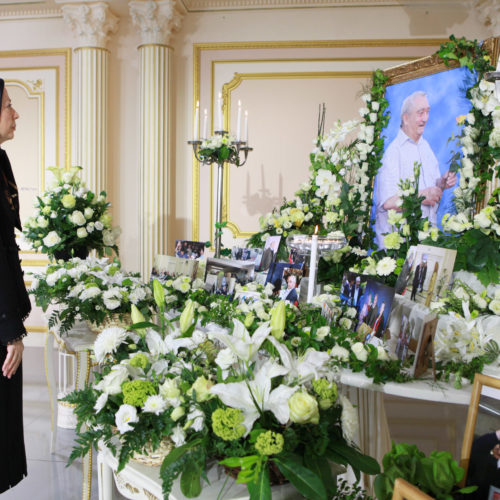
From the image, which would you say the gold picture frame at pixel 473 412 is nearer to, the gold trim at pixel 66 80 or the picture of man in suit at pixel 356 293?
the picture of man in suit at pixel 356 293

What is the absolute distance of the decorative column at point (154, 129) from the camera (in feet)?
17.0

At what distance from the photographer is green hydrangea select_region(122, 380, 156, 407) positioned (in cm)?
110

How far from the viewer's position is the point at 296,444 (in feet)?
3.30

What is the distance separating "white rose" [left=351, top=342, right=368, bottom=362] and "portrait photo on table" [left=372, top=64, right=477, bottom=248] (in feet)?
3.42

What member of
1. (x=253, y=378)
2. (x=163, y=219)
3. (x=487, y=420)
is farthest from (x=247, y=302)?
(x=163, y=219)

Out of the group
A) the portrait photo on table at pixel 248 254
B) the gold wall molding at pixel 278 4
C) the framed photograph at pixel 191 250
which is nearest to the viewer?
the portrait photo on table at pixel 248 254

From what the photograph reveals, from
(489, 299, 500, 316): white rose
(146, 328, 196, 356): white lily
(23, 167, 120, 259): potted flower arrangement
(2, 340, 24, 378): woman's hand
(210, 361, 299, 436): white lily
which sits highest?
(23, 167, 120, 259): potted flower arrangement

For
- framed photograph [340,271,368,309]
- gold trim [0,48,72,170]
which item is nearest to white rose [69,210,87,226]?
framed photograph [340,271,368,309]

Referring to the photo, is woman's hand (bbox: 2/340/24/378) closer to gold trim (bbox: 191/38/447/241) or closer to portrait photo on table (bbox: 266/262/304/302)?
portrait photo on table (bbox: 266/262/304/302)

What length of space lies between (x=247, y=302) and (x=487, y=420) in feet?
3.26

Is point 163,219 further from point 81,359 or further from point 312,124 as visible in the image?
point 81,359

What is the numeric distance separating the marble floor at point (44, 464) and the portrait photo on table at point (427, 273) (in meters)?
1.72

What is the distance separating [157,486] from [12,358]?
37.6 inches

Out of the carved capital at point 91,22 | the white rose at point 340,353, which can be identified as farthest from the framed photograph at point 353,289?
the carved capital at point 91,22
